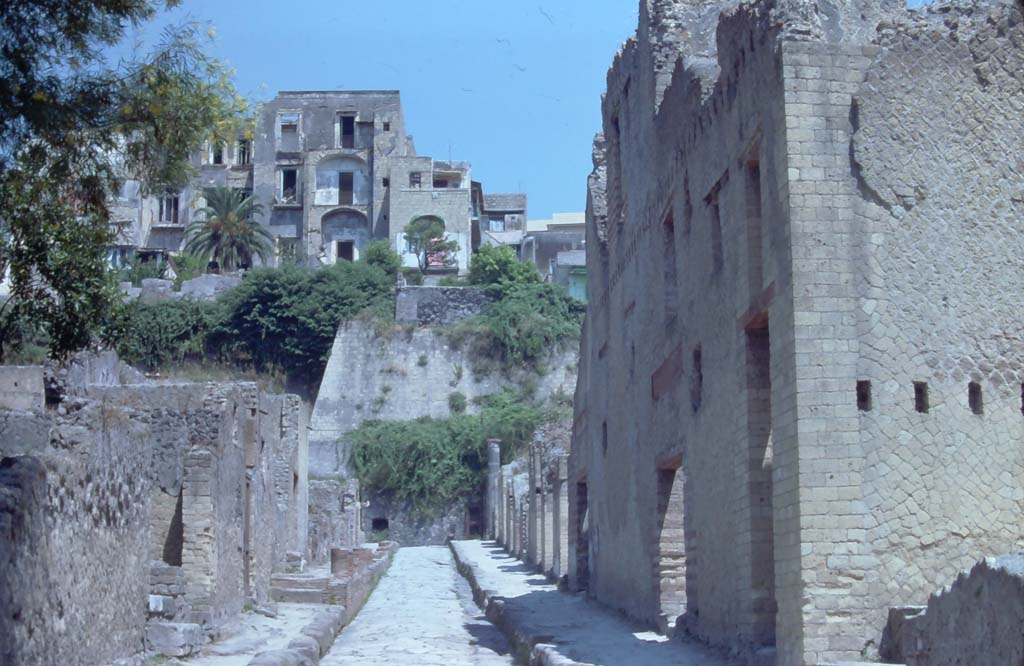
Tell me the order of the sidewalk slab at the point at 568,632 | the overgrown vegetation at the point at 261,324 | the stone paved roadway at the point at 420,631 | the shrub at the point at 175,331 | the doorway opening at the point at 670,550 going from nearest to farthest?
the sidewalk slab at the point at 568,632, the stone paved roadway at the point at 420,631, the doorway opening at the point at 670,550, the shrub at the point at 175,331, the overgrown vegetation at the point at 261,324

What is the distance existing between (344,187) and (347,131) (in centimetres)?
386

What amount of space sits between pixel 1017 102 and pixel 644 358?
7097 mm

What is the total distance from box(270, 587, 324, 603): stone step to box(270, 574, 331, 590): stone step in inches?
4.6

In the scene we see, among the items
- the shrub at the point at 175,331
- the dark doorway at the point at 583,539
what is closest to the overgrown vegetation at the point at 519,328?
the shrub at the point at 175,331

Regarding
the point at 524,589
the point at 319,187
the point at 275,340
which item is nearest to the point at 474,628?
the point at 524,589

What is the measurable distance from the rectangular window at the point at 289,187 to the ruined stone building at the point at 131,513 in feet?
174

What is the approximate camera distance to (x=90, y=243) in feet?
37.8

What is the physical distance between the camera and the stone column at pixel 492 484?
4656 centimetres

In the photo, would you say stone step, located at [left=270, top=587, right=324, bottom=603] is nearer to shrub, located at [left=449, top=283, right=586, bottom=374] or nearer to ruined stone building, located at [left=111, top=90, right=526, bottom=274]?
shrub, located at [left=449, top=283, right=586, bottom=374]

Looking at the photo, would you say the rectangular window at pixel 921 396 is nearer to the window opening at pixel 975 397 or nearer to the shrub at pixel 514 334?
the window opening at pixel 975 397

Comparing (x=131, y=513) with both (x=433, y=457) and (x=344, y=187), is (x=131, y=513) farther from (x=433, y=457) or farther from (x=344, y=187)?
(x=344, y=187)

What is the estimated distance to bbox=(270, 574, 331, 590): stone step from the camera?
20.2 meters

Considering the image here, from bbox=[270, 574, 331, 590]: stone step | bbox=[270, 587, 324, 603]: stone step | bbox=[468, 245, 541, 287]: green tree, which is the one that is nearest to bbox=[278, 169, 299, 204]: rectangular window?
bbox=[468, 245, 541, 287]: green tree

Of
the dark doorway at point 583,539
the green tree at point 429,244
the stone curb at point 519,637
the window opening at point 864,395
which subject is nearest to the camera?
the window opening at point 864,395
